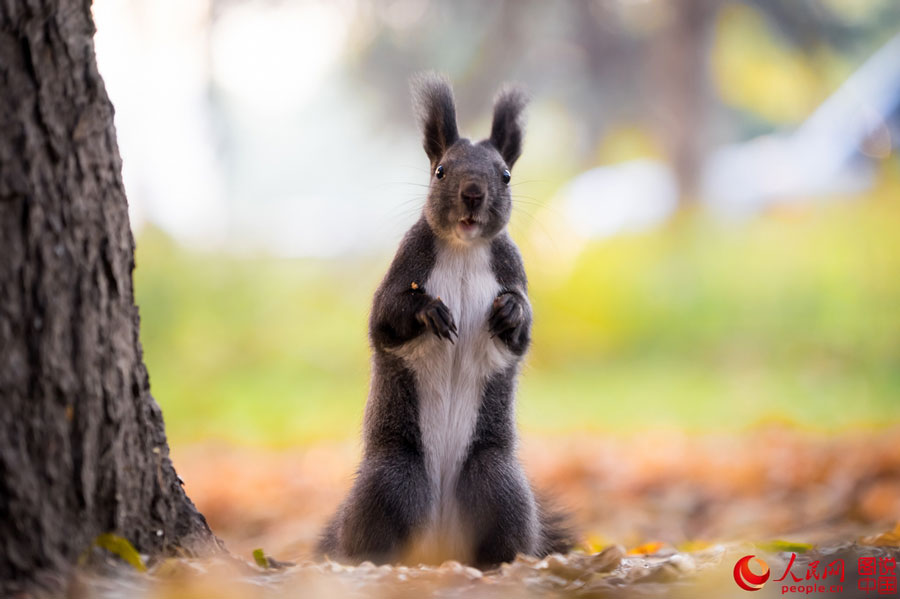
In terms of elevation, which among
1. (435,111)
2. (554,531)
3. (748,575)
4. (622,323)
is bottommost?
(748,575)

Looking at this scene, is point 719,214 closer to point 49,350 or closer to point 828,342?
point 828,342

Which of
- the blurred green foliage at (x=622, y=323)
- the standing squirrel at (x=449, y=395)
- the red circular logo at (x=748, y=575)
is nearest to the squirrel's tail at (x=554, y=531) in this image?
the standing squirrel at (x=449, y=395)

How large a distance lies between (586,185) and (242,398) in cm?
416

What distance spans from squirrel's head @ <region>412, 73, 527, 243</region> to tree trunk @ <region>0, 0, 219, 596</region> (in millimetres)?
856

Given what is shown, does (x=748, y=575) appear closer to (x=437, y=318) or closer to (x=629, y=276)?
(x=437, y=318)

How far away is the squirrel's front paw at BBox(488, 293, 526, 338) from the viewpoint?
225cm

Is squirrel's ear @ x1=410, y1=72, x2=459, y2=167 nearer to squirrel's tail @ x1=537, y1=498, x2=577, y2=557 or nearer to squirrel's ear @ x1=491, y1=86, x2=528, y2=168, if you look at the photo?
squirrel's ear @ x1=491, y1=86, x2=528, y2=168

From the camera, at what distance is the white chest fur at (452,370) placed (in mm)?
2289

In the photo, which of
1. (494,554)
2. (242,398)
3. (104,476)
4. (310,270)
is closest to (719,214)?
(310,270)

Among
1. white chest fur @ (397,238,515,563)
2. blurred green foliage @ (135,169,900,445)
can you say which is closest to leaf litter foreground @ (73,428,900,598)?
white chest fur @ (397,238,515,563)

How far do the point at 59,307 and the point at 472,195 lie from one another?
1.05 meters

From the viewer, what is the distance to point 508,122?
2586mm

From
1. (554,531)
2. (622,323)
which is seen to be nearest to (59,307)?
(554,531)

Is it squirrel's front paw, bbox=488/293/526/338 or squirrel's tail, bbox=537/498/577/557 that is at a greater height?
squirrel's front paw, bbox=488/293/526/338
